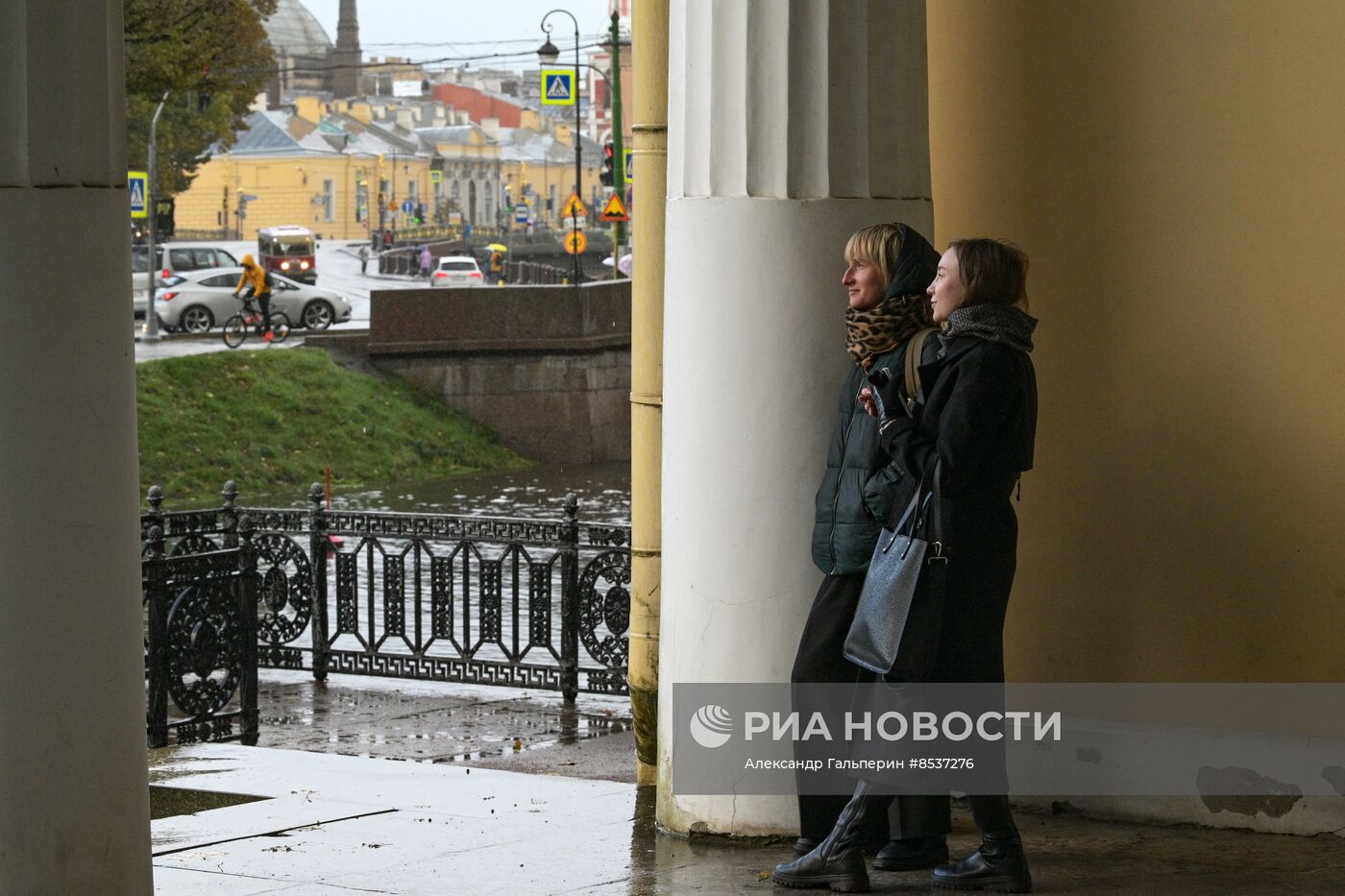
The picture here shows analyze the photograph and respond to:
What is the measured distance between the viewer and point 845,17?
5.71m

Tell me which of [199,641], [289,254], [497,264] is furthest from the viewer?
[497,264]

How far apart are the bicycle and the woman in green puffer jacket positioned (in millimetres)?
30332

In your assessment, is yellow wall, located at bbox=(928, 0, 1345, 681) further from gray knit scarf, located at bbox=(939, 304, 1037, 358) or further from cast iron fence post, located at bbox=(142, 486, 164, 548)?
cast iron fence post, located at bbox=(142, 486, 164, 548)

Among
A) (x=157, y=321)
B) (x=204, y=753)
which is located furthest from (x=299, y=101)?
(x=204, y=753)

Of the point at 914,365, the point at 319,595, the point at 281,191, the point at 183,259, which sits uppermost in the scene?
the point at 281,191

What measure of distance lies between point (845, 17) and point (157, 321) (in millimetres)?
34069

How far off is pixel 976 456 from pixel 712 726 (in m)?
1.43

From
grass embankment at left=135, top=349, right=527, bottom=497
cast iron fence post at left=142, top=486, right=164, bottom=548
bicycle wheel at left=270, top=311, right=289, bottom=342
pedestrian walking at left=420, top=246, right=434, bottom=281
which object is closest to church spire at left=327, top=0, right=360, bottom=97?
pedestrian walking at left=420, top=246, right=434, bottom=281

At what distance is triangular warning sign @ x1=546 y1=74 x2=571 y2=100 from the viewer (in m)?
47.0

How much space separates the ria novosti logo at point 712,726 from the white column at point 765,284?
0.31 ft

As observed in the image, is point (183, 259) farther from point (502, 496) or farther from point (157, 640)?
point (157, 640)

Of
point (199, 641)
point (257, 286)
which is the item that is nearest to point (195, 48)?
point (257, 286)

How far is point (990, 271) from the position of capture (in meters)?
4.81

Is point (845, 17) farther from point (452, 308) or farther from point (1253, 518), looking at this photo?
point (452, 308)
